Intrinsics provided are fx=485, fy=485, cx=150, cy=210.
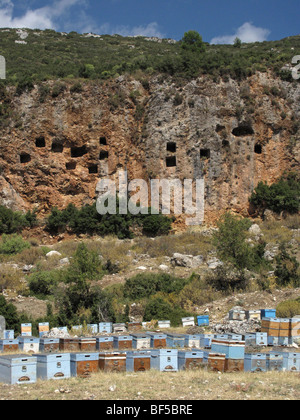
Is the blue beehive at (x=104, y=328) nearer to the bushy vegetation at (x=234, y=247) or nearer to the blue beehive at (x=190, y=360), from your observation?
the blue beehive at (x=190, y=360)

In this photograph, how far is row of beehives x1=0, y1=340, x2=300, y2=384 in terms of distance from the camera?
868 cm

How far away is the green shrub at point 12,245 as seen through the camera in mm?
25280

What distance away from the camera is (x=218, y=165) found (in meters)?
29.8

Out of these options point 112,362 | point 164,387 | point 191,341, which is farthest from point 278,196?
→ point 164,387

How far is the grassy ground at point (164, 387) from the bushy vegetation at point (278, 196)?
20.1 metres

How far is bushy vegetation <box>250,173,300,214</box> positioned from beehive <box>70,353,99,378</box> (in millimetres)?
21121

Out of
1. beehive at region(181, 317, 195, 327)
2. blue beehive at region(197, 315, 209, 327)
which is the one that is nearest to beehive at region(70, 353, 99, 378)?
beehive at region(181, 317, 195, 327)

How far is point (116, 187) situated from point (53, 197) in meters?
3.94

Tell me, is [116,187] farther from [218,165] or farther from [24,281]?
[24,281]

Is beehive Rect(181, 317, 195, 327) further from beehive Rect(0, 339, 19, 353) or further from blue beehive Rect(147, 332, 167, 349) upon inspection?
beehive Rect(0, 339, 19, 353)

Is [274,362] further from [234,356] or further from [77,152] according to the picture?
[77,152]

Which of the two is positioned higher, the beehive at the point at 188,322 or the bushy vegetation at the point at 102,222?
the bushy vegetation at the point at 102,222

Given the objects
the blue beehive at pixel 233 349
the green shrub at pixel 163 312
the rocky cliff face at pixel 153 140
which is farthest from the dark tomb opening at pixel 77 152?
the blue beehive at pixel 233 349

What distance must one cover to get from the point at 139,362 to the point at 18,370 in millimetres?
2393
